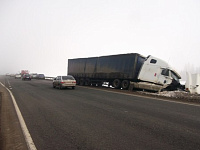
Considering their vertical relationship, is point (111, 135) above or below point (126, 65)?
below

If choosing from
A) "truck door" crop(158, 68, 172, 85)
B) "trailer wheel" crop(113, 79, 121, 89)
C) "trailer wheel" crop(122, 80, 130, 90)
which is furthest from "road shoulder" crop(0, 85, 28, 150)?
"trailer wheel" crop(113, 79, 121, 89)

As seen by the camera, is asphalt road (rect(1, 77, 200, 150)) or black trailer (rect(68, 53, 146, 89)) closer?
asphalt road (rect(1, 77, 200, 150))

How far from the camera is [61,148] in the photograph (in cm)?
331

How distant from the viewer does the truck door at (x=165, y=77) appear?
15352 mm

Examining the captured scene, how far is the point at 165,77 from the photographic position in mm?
15398

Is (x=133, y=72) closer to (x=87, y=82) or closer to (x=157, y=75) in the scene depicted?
(x=157, y=75)

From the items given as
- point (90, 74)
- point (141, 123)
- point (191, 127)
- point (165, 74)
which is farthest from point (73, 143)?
point (90, 74)

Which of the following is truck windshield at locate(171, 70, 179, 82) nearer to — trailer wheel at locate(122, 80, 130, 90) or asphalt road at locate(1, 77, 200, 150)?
trailer wheel at locate(122, 80, 130, 90)

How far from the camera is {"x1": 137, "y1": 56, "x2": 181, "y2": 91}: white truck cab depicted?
50.5 ft

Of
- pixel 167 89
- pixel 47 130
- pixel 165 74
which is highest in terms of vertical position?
pixel 165 74

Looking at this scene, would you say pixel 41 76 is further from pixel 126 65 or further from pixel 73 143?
pixel 73 143

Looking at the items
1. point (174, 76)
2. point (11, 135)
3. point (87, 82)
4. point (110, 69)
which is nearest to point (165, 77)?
point (174, 76)

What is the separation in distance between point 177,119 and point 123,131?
8.21ft

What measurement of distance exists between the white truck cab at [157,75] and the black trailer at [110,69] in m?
0.98
